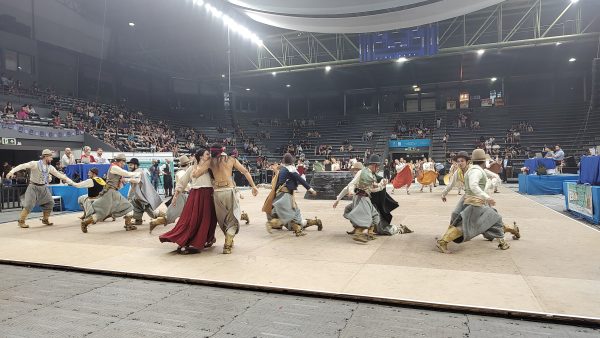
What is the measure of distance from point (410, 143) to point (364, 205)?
68.9 feet

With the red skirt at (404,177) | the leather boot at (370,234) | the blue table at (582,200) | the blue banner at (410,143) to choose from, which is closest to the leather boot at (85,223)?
the leather boot at (370,234)

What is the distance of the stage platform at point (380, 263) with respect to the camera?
11.4 ft

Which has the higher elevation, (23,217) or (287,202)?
(287,202)

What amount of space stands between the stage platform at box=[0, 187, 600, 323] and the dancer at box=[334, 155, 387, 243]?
0.22m

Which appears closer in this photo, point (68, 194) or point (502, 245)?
point (502, 245)

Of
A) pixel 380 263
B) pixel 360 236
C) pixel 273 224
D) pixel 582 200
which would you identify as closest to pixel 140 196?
pixel 273 224

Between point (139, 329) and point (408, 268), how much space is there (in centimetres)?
285

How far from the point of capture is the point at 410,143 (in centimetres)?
2592

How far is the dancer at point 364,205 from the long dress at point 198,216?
82.6 inches

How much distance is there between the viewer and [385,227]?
6.56 metres

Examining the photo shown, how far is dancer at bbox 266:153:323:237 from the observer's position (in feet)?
22.2

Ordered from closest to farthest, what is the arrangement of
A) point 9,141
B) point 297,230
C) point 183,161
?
point 297,230, point 183,161, point 9,141

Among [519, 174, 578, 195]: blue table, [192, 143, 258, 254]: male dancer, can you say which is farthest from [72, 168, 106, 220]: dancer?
[519, 174, 578, 195]: blue table

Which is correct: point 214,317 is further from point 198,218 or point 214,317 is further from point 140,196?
point 140,196
